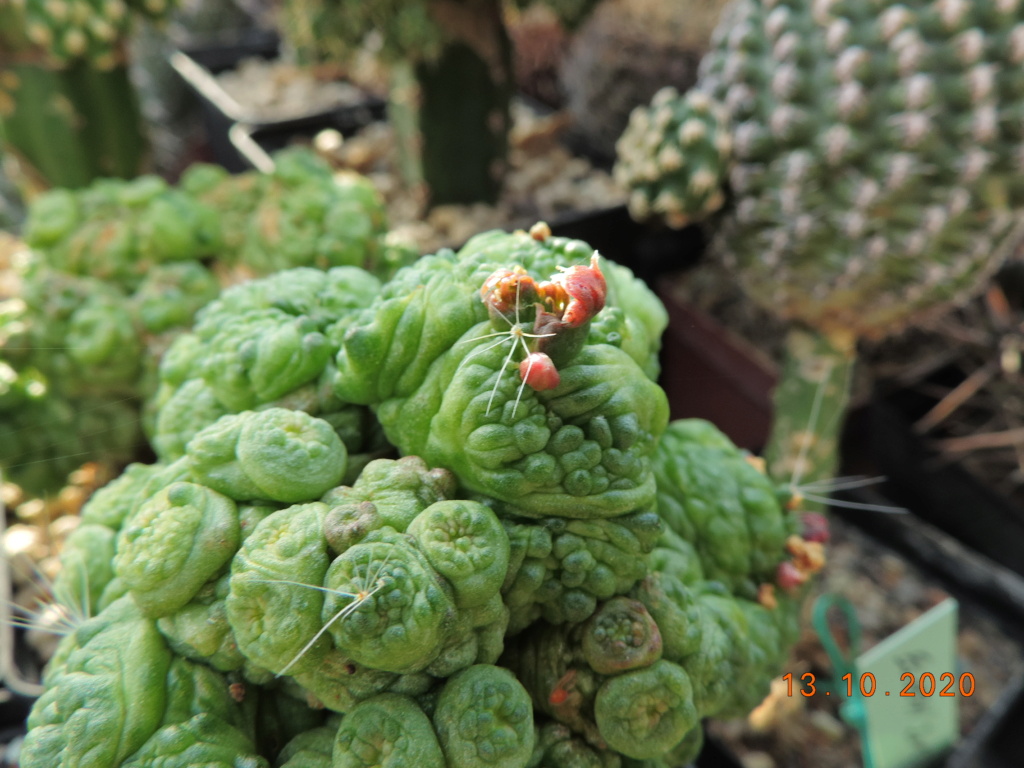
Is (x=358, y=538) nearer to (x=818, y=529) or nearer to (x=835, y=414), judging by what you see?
(x=818, y=529)

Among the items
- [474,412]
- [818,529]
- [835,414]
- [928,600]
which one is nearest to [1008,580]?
[928,600]

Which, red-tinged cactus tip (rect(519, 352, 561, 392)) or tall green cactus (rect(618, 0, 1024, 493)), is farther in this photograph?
tall green cactus (rect(618, 0, 1024, 493))

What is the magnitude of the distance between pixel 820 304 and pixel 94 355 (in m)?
0.89

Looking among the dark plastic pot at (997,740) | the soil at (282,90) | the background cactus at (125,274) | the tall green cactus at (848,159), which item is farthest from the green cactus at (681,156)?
the soil at (282,90)

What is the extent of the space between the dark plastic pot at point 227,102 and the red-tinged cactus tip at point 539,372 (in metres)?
1.28

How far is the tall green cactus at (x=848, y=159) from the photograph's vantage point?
2.91 ft

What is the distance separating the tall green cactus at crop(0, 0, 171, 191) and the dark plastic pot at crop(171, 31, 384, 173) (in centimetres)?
20

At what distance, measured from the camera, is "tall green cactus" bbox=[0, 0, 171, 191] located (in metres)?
1.44

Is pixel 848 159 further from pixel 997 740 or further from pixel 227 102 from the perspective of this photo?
pixel 227 102

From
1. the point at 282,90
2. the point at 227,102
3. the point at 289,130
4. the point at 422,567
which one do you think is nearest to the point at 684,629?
the point at 422,567

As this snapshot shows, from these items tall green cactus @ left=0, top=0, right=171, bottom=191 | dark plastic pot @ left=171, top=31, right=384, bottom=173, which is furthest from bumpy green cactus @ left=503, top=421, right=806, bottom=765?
tall green cactus @ left=0, top=0, right=171, bottom=191

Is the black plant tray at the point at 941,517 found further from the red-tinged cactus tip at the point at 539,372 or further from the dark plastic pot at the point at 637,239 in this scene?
the red-tinged cactus tip at the point at 539,372

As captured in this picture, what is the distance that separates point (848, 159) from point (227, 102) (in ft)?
4.72

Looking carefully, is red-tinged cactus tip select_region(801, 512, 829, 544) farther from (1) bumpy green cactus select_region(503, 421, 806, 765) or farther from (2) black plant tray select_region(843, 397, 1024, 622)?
(2) black plant tray select_region(843, 397, 1024, 622)
